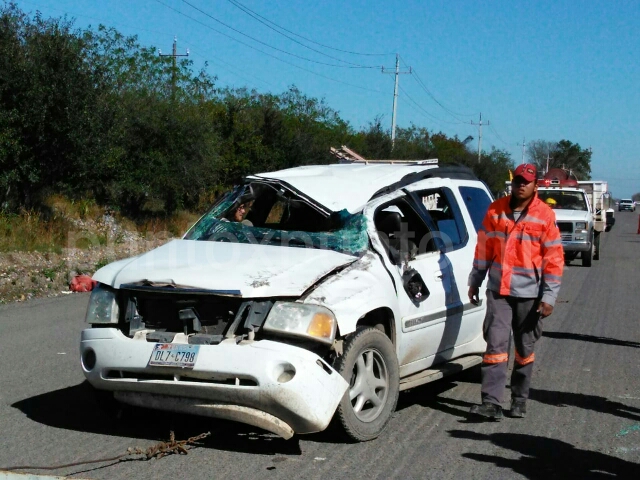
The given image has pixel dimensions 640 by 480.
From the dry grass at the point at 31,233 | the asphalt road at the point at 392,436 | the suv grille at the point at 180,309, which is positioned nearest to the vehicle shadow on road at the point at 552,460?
the asphalt road at the point at 392,436

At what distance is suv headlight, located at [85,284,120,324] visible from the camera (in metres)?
5.51

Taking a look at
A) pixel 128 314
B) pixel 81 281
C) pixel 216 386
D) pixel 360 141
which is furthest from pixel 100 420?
pixel 360 141

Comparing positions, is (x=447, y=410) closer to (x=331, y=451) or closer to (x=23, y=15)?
(x=331, y=451)

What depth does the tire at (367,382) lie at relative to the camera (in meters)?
5.24

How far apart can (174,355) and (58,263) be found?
459 inches

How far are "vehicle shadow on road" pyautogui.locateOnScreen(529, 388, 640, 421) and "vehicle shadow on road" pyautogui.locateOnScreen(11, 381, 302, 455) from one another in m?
2.46

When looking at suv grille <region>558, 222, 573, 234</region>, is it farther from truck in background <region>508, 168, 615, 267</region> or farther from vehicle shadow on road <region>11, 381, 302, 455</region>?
vehicle shadow on road <region>11, 381, 302, 455</region>

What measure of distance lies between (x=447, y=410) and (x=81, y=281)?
976 cm

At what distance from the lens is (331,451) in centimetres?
530

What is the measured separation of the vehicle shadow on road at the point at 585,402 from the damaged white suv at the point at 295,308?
73 centimetres

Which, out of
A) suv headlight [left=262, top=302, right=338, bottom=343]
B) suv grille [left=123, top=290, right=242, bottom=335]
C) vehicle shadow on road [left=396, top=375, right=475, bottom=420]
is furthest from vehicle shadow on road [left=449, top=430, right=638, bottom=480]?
suv grille [left=123, top=290, right=242, bottom=335]

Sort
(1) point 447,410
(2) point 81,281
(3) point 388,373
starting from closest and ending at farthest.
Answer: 1. (3) point 388,373
2. (1) point 447,410
3. (2) point 81,281

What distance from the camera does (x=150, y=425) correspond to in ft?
19.4

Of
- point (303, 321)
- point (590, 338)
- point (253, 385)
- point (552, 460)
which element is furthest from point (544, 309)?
point (590, 338)
